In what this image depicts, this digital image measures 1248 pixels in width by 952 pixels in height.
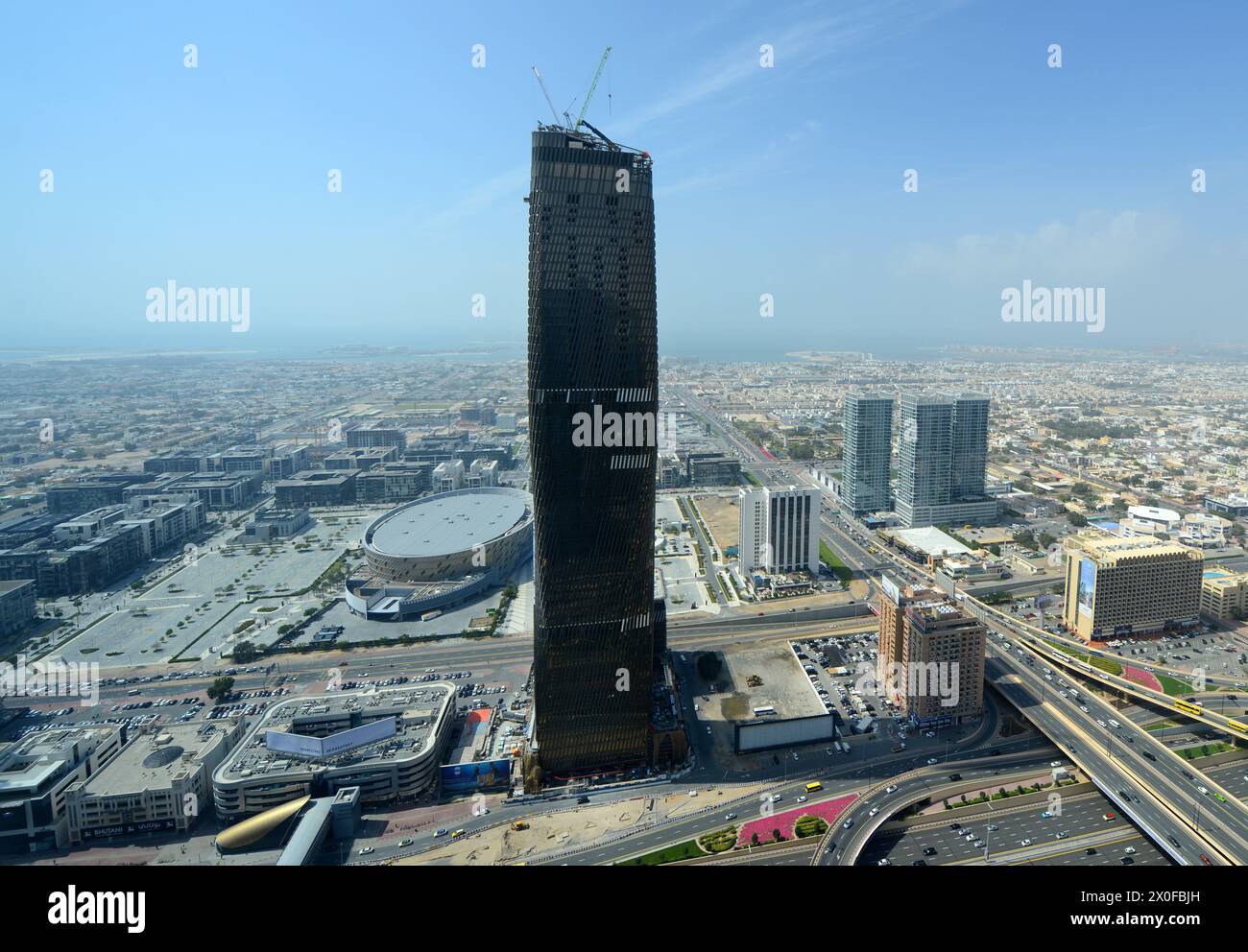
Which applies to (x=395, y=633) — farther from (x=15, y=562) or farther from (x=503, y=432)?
(x=503, y=432)

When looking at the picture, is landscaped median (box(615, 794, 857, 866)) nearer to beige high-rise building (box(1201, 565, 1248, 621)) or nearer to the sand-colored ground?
the sand-colored ground

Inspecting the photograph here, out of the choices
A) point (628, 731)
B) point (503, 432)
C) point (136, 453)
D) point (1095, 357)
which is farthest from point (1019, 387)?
point (136, 453)

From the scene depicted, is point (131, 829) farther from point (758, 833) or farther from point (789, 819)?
point (789, 819)

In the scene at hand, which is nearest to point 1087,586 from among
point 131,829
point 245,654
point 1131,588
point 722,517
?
point 1131,588

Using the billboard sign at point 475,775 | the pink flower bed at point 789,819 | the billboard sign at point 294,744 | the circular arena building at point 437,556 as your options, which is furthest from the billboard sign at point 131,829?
the pink flower bed at point 789,819

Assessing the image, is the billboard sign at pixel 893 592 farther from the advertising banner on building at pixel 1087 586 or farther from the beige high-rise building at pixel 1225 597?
the beige high-rise building at pixel 1225 597

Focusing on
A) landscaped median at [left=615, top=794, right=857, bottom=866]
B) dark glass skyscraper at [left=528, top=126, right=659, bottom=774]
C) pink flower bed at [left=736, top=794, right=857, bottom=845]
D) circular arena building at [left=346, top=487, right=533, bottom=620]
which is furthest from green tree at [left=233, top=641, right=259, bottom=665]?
pink flower bed at [left=736, top=794, right=857, bottom=845]
